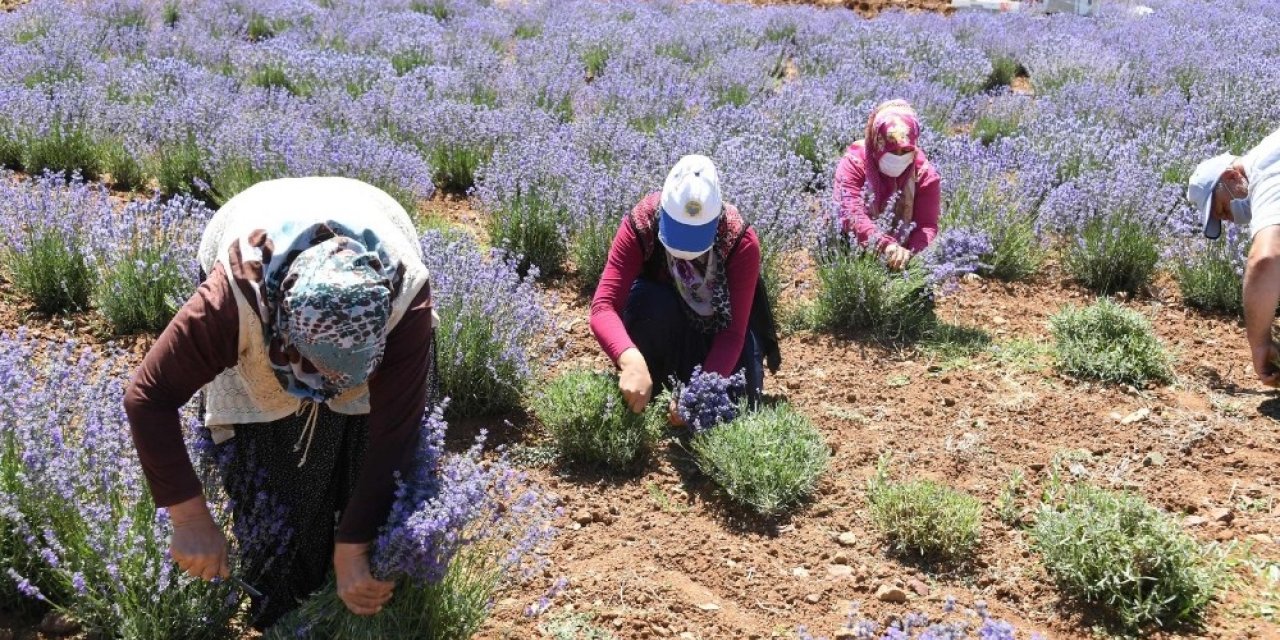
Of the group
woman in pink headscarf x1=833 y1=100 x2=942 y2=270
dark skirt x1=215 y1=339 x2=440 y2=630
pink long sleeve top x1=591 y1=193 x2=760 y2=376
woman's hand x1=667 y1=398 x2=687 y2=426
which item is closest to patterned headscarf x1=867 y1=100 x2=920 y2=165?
woman in pink headscarf x1=833 y1=100 x2=942 y2=270

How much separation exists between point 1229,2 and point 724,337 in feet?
34.0

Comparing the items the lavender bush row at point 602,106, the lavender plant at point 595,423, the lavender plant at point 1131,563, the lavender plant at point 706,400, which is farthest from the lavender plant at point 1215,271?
the lavender plant at point 595,423

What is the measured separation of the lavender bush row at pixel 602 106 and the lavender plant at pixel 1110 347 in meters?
0.79

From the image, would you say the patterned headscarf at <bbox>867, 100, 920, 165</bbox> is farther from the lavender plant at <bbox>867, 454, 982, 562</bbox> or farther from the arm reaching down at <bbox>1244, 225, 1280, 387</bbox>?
the lavender plant at <bbox>867, 454, 982, 562</bbox>

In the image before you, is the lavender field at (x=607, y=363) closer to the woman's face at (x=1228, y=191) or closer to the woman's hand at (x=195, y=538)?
the woman's hand at (x=195, y=538)

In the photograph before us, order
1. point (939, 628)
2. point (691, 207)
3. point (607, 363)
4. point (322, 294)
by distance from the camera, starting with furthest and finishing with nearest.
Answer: point (607, 363) < point (691, 207) < point (939, 628) < point (322, 294)

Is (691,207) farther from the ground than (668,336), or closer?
farther from the ground

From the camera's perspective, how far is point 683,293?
3537 millimetres

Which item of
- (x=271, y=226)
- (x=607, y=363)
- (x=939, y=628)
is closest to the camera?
(x=271, y=226)

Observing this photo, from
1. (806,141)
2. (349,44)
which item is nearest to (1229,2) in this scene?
(806,141)

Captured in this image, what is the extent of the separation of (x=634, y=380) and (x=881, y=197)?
1.75m

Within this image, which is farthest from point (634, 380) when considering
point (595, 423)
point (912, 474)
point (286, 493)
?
point (286, 493)

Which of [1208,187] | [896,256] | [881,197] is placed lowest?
[896,256]

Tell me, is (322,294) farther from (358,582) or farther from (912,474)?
(912,474)
